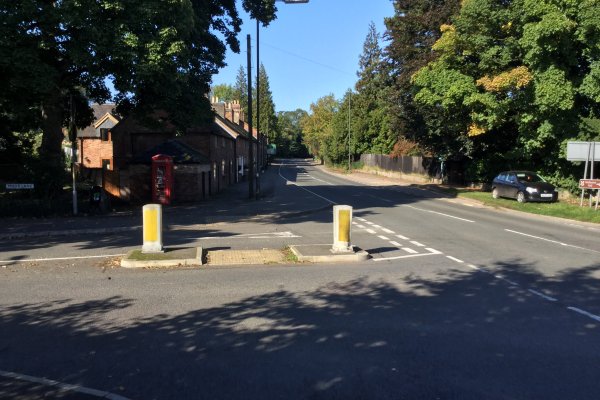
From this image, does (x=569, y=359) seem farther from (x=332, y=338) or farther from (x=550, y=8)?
(x=550, y=8)

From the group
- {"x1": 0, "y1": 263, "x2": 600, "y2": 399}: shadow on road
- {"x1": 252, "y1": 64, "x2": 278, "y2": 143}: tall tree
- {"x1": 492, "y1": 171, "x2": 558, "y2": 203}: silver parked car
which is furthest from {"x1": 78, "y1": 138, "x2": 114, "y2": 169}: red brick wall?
{"x1": 252, "y1": 64, "x2": 278, "y2": 143}: tall tree

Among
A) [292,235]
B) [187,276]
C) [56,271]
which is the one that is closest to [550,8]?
[292,235]

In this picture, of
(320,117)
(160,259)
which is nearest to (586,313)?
(160,259)

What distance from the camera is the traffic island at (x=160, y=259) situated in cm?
991

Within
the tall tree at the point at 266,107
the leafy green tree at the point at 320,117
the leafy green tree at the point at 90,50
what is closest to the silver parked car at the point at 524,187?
the leafy green tree at the point at 90,50

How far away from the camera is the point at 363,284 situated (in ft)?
28.0

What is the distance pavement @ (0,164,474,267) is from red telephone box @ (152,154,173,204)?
61.6 inches

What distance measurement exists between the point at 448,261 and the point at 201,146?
24.2 metres

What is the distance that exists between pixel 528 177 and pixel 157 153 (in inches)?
762

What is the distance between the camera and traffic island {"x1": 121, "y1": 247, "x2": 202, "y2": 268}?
9914 mm

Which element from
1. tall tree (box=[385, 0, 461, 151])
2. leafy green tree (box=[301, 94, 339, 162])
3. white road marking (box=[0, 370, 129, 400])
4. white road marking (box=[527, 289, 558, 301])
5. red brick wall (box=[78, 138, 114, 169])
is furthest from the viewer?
leafy green tree (box=[301, 94, 339, 162])

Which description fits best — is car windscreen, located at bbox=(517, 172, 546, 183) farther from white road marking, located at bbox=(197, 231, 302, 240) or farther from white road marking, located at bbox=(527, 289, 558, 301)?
white road marking, located at bbox=(527, 289, 558, 301)

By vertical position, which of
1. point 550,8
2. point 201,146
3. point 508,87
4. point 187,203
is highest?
point 550,8

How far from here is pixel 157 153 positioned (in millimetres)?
26797
